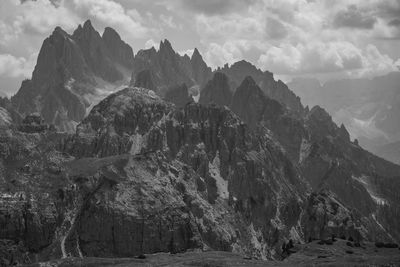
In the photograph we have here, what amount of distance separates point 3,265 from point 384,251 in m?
110

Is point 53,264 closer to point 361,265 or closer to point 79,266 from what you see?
point 79,266

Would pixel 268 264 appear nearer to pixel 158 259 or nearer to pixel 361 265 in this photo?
pixel 361 265

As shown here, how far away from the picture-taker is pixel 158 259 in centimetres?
14612

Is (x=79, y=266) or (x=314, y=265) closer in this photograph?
(x=314, y=265)

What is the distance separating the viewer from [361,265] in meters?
114

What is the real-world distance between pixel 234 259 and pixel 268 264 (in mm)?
13320

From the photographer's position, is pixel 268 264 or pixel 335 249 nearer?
pixel 268 264

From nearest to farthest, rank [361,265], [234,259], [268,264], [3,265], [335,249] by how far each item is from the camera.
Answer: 1. [361,265]
2. [268,264]
3. [234,259]
4. [335,249]
5. [3,265]

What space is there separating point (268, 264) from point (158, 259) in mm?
29109

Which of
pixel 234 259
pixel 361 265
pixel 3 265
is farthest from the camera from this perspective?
pixel 3 265

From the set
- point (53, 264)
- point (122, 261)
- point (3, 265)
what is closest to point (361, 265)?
point (122, 261)

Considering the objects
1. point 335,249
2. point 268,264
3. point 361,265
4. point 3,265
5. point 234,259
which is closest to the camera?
point 361,265

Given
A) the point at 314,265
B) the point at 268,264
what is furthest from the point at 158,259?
the point at 314,265

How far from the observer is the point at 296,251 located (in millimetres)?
153375
